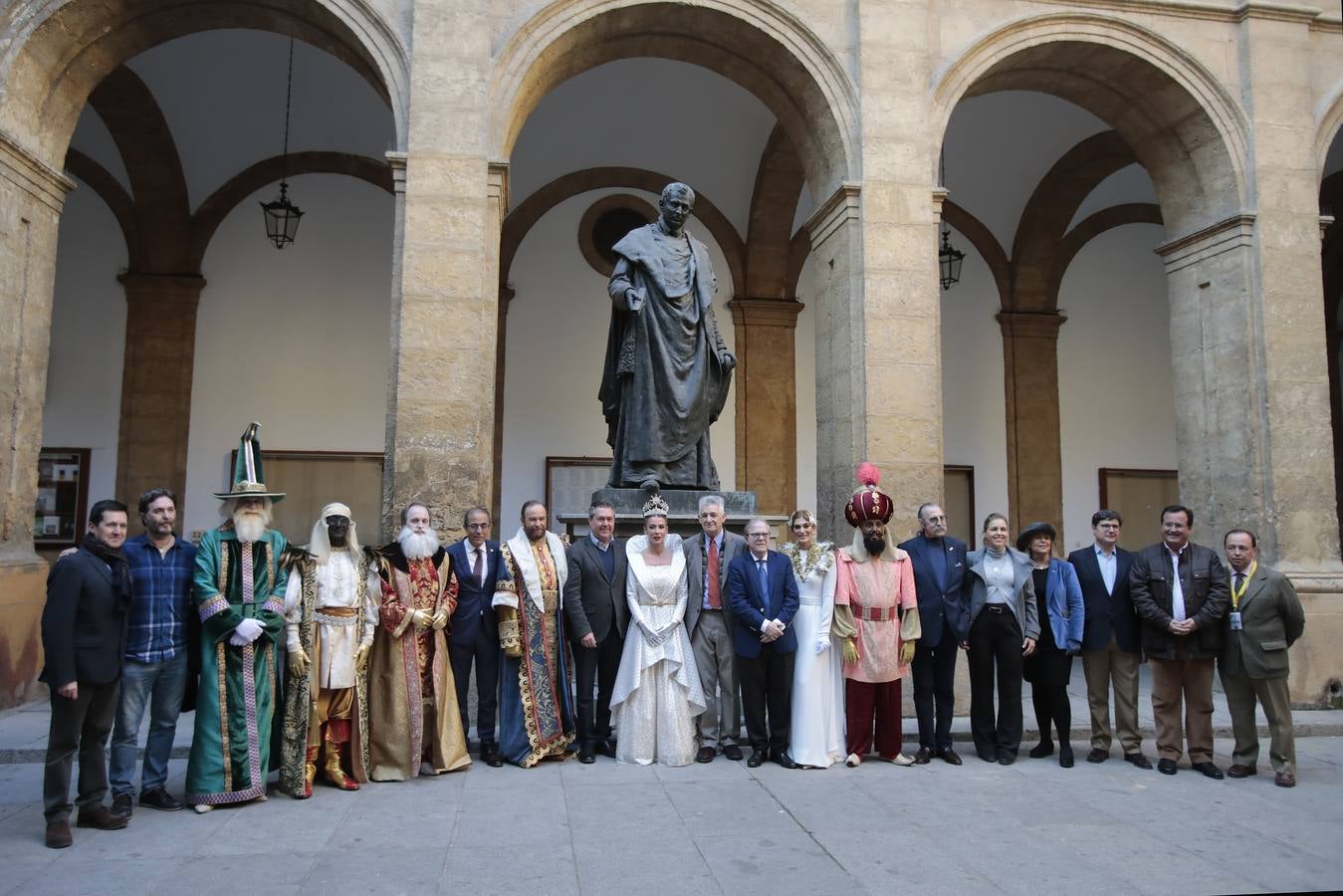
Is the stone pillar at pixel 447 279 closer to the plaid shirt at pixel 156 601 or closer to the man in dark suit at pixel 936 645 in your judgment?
the plaid shirt at pixel 156 601

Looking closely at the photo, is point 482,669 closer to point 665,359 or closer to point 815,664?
point 815,664

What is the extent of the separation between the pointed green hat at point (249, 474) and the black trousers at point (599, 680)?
1.94 m

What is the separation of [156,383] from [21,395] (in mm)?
4400

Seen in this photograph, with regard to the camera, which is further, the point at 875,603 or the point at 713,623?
the point at 713,623

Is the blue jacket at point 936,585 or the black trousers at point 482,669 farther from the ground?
the blue jacket at point 936,585

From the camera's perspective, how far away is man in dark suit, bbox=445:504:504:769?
5453mm

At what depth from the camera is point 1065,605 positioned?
575cm

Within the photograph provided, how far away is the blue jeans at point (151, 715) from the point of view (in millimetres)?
4406

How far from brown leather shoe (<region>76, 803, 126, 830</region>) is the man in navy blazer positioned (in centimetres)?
315

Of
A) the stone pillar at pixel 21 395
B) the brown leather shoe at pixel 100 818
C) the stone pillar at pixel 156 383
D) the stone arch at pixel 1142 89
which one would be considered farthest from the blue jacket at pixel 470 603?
the stone pillar at pixel 156 383

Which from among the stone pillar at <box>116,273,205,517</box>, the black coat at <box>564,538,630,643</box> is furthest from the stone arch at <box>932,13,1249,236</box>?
the stone pillar at <box>116,273,205,517</box>

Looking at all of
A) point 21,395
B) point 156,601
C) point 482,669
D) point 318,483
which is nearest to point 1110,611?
point 482,669

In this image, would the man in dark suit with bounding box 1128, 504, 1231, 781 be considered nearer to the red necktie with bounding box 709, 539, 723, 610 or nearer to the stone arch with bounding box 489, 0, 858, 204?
the red necktie with bounding box 709, 539, 723, 610

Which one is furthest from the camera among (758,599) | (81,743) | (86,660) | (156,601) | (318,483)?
(318,483)
